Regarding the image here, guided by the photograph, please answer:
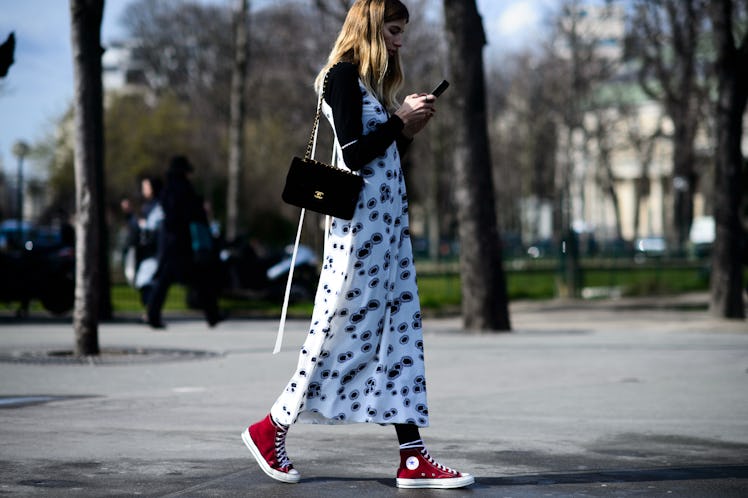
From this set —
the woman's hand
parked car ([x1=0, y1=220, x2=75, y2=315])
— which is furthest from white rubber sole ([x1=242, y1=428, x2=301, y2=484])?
parked car ([x1=0, y1=220, x2=75, y2=315])

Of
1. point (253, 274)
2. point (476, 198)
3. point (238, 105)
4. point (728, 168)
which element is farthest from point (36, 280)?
point (238, 105)

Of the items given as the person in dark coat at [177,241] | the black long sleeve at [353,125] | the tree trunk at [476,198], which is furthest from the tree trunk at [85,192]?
the black long sleeve at [353,125]

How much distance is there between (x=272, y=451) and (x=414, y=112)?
1.48m

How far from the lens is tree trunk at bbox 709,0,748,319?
1711cm

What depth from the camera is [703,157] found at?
169 feet

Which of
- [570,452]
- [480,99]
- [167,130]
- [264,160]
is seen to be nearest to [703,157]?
[264,160]

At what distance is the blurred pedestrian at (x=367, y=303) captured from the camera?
5.23 meters

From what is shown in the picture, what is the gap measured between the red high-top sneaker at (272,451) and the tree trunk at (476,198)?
10091 millimetres

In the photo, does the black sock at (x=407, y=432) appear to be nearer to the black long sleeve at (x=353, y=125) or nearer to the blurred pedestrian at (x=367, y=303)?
the blurred pedestrian at (x=367, y=303)

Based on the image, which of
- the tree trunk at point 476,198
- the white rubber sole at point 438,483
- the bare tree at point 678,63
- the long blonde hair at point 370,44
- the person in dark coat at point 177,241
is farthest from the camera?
the bare tree at point 678,63

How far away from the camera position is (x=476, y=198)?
1531 cm

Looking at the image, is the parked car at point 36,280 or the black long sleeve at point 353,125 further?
the parked car at point 36,280

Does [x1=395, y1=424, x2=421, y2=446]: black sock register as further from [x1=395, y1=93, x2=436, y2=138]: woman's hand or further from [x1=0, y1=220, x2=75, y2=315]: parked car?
[x1=0, y1=220, x2=75, y2=315]: parked car

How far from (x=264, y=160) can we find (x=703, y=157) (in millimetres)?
17316
